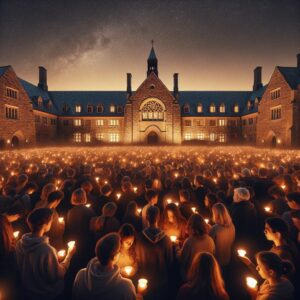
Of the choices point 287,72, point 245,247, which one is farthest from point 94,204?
point 287,72

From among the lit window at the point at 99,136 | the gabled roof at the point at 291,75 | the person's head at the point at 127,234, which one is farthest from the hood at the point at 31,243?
the lit window at the point at 99,136

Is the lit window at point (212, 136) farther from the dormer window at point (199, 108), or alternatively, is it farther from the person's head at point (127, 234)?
the person's head at point (127, 234)

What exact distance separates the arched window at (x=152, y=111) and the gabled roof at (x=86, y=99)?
6827mm

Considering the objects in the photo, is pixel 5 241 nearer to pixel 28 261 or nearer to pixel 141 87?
pixel 28 261

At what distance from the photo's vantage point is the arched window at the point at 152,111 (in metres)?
43.5

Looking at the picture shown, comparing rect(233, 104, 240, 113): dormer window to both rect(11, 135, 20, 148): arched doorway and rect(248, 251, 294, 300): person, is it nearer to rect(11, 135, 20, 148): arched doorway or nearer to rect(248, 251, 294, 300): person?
rect(11, 135, 20, 148): arched doorway

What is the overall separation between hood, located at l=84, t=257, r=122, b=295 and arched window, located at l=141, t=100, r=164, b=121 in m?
41.7

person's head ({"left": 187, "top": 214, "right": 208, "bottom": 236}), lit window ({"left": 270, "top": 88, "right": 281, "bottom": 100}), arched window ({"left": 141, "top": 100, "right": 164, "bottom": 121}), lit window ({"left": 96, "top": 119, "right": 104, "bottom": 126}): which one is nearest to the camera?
person's head ({"left": 187, "top": 214, "right": 208, "bottom": 236})

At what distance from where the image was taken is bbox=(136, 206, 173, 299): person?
362 centimetres

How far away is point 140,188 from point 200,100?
154 ft

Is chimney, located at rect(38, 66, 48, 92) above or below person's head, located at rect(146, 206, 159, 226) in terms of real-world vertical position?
above

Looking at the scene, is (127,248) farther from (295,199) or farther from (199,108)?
(199,108)

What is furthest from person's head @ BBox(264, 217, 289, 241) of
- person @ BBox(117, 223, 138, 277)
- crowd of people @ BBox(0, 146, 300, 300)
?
person @ BBox(117, 223, 138, 277)

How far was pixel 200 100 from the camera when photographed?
50531mm
